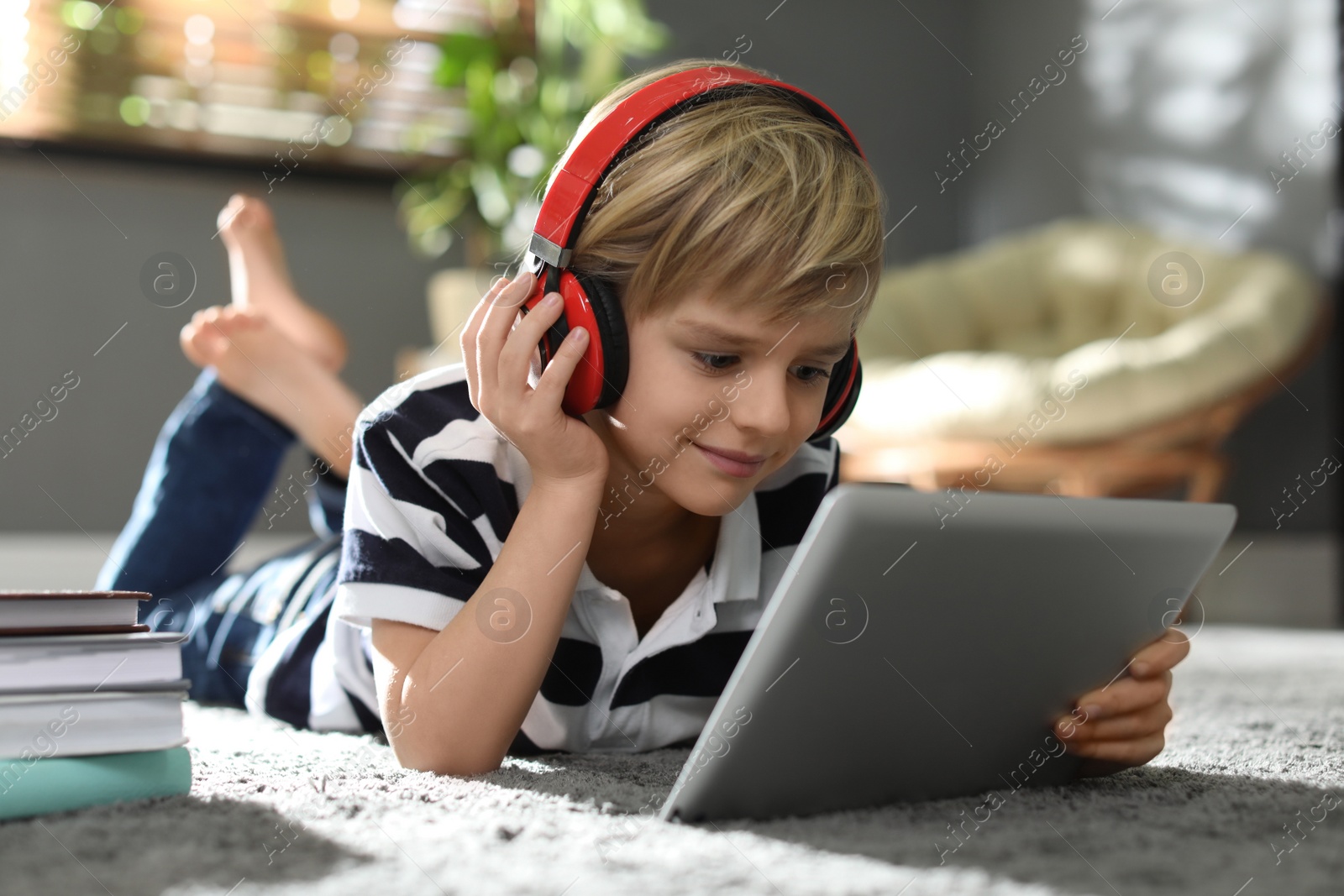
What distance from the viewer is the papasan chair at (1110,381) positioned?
1.98m

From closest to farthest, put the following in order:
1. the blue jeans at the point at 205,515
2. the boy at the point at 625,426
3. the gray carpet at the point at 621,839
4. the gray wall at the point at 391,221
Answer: the gray carpet at the point at 621,839
the boy at the point at 625,426
the blue jeans at the point at 205,515
the gray wall at the point at 391,221

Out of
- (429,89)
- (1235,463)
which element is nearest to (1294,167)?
(1235,463)

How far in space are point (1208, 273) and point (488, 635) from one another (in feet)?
6.79

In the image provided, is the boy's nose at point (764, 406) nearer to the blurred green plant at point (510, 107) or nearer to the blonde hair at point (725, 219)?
the blonde hair at point (725, 219)

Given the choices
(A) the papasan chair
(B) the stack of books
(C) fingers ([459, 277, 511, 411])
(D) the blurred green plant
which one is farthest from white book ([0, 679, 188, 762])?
(D) the blurred green plant

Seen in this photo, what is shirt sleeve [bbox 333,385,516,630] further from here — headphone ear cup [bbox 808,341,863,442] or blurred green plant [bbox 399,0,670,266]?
blurred green plant [bbox 399,0,670,266]

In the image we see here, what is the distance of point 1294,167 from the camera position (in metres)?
2.38

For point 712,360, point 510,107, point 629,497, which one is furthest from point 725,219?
point 510,107

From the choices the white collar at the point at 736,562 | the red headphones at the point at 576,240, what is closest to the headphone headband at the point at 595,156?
the red headphones at the point at 576,240

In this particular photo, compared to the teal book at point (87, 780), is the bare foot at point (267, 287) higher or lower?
higher

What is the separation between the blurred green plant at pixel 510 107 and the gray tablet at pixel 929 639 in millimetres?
1945

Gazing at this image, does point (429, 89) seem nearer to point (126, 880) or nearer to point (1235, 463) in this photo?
point (1235, 463)

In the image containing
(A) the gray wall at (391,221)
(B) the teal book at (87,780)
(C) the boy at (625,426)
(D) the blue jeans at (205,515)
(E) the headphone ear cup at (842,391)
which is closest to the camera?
(B) the teal book at (87,780)

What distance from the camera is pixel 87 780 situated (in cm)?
59
